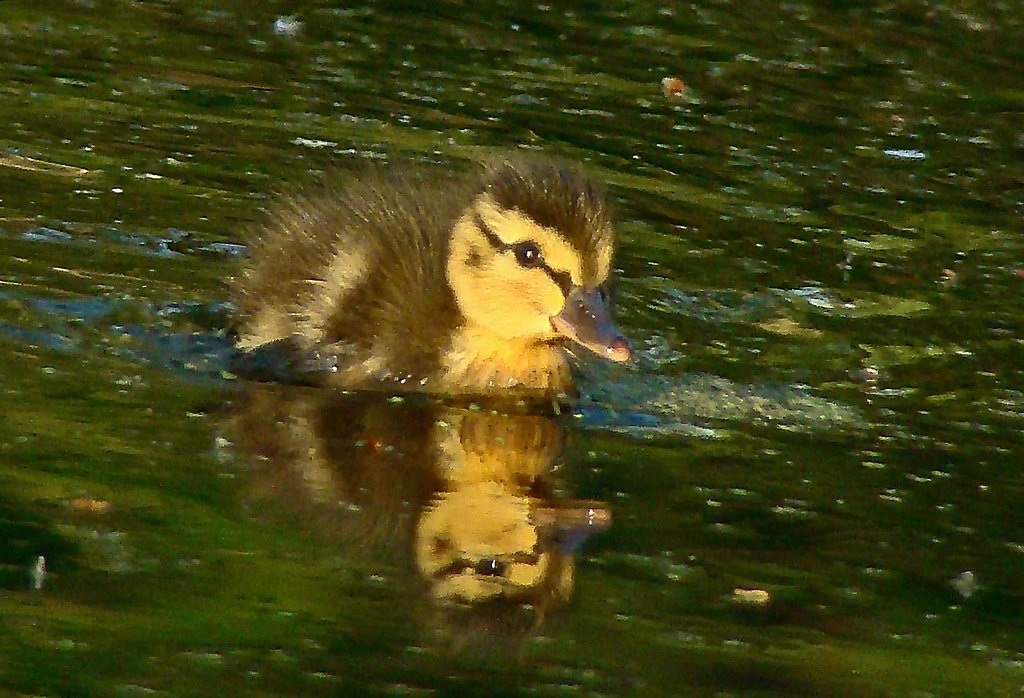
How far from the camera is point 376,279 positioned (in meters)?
5.32

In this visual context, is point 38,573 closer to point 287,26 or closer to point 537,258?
point 537,258

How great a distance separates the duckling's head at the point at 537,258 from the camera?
203 inches

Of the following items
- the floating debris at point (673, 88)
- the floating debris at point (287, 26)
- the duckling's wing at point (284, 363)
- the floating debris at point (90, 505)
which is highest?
the floating debris at point (287, 26)

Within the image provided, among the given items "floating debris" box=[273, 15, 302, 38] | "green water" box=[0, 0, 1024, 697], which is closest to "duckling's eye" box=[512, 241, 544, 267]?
"green water" box=[0, 0, 1024, 697]

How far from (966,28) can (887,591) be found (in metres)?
4.48

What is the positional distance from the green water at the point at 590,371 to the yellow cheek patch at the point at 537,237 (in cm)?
34

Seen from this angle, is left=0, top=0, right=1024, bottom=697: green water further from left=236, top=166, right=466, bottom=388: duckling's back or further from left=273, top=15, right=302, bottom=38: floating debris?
left=236, top=166, right=466, bottom=388: duckling's back

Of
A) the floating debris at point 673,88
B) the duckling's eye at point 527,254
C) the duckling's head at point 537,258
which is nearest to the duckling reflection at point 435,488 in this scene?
the duckling's head at point 537,258

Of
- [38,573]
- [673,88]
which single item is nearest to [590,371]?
[38,573]

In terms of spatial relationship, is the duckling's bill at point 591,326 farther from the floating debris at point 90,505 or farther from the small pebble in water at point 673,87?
the small pebble in water at point 673,87

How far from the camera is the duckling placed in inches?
204

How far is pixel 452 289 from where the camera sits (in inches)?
211

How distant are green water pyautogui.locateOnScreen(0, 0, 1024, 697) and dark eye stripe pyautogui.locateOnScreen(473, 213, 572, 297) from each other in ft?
0.96

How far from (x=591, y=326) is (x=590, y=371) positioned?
428 millimetres
